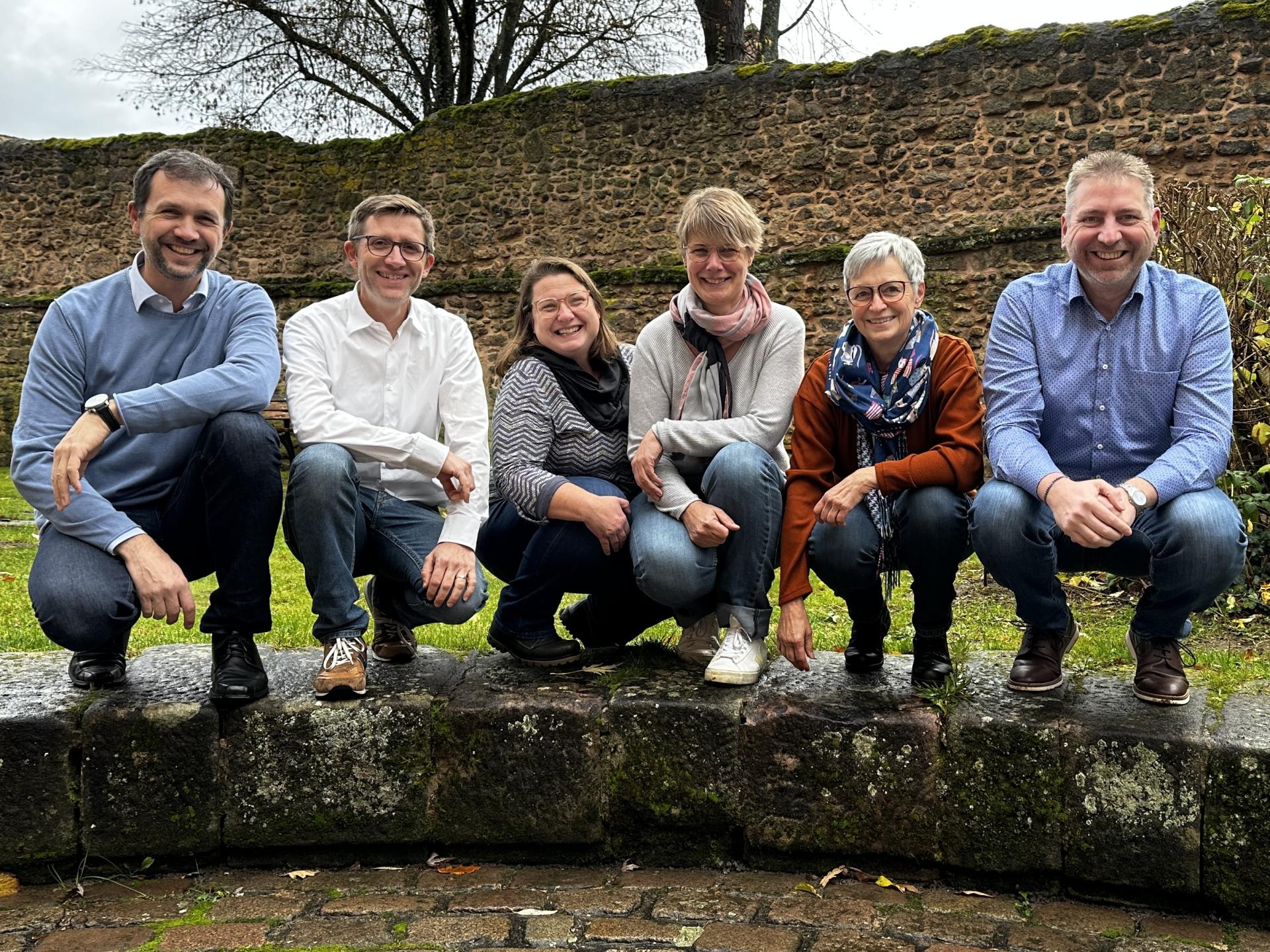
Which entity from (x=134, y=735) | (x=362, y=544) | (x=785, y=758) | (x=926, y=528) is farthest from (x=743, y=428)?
(x=134, y=735)

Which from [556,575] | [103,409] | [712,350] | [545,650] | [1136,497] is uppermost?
[712,350]

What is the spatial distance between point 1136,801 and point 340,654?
1.81 meters

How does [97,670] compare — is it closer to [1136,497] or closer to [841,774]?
[841,774]

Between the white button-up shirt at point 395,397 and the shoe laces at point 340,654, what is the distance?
0.37 metres

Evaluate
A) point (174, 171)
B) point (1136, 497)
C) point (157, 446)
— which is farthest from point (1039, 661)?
point (174, 171)

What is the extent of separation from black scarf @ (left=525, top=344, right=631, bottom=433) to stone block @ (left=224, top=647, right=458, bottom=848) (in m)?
0.93

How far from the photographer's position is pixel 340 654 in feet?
8.87

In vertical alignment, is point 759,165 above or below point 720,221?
above

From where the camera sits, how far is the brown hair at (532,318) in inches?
124

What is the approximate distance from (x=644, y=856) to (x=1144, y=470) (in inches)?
58.4

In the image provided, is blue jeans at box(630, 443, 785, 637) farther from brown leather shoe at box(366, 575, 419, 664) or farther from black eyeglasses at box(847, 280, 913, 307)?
brown leather shoe at box(366, 575, 419, 664)

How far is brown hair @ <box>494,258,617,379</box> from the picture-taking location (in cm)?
316

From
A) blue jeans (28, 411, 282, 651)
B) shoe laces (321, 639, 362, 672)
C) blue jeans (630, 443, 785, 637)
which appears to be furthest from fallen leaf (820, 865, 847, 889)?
blue jeans (28, 411, 282, 651)

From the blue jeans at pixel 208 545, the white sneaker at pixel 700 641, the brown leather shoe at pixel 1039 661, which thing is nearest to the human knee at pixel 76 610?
the blue jeans at pixel 208 545
